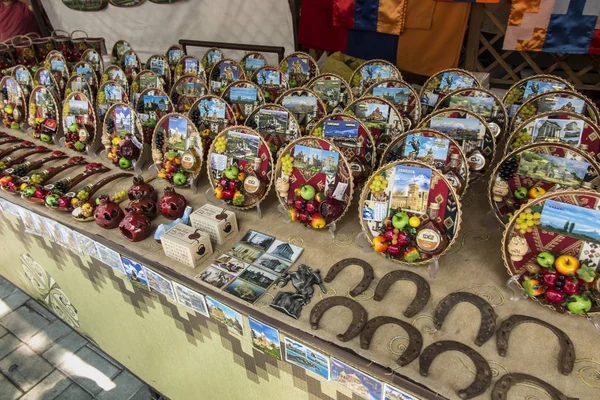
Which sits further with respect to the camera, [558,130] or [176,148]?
[176,148]

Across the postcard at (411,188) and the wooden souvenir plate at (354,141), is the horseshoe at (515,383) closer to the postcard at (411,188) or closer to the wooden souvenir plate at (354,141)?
the postcard at (411,188)

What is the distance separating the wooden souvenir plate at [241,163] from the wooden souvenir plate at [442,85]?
105cm

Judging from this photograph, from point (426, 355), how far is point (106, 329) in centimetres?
184

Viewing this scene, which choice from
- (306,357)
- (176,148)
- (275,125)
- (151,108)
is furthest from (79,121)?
(306,357)

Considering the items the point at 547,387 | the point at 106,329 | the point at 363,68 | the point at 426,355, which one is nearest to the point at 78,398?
the point at 106,329

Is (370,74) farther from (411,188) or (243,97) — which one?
(411,188)

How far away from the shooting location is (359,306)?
1.36 metres

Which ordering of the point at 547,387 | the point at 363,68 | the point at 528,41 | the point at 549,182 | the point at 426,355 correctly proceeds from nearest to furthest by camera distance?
the point at 547,387 → the point at 426,355 → the point at 549,182 → the point at 363,68 → the point at 528,41

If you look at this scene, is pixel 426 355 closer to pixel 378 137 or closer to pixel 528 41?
pixel 378 137

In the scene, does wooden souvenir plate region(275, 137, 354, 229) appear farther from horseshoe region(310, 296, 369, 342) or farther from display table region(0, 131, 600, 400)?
horseshoe region(310, 296, 369, 342)

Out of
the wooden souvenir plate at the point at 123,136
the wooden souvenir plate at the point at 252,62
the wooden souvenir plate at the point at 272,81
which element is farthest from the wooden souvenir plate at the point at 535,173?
the wooden souvenir plate at the point at 252,62

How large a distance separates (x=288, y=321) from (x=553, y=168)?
1113 mm

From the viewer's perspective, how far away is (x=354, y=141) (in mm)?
1799

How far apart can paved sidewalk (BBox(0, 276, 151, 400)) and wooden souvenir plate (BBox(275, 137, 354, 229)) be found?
5.00 ft
